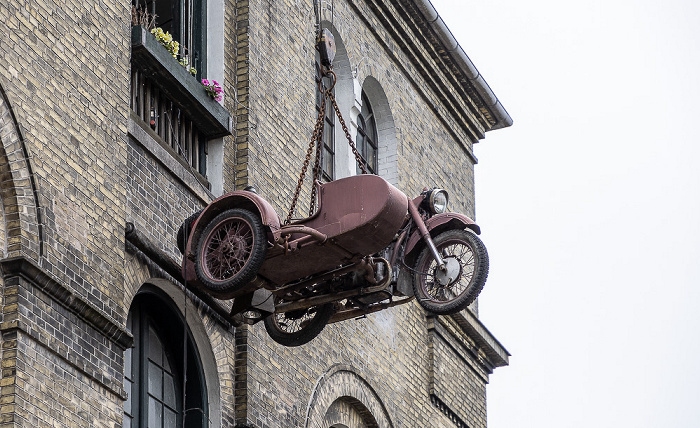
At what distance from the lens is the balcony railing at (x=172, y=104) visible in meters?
14.5

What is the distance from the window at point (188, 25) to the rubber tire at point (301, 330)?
2.98 meters

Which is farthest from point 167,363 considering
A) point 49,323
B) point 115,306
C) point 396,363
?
Result: point 396,363

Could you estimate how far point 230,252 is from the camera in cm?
1322

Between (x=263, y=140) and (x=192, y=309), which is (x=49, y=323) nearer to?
(x=192, y=309)

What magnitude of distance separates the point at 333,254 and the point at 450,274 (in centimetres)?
106

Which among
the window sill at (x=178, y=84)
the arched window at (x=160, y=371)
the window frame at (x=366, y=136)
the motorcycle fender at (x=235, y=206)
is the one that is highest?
the window frame at (x=366, y=136)

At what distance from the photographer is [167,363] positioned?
1441 cm

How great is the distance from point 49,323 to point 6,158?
4.22ft

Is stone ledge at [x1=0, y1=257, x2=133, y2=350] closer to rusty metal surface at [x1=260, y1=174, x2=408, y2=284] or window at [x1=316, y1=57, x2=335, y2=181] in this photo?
rusty metal surface at [x1=260, y1=174, x2=408, y2=284]

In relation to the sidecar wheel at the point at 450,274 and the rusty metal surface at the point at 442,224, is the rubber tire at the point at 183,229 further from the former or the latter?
the sidecar wheel at the point at 450,274

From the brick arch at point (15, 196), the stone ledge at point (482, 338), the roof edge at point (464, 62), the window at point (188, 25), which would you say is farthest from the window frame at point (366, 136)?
the brick arch at point (15, 196)

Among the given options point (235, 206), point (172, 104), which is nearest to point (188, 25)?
point (172, 104)

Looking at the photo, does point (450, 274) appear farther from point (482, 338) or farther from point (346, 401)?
point (482, 338)

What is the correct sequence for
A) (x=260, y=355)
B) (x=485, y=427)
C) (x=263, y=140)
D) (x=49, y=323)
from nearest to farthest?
1. (x=49, y=323)
2. (x=260, y=355)
3. (x=263, y=140)
4. (x=485, y=427)
